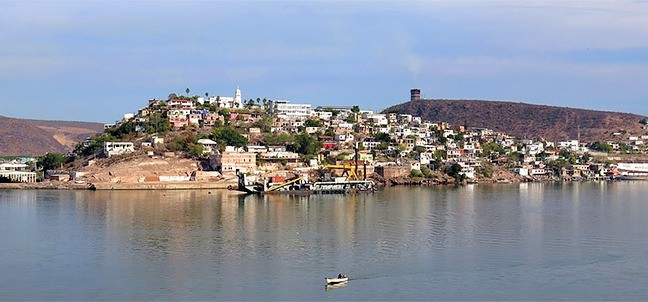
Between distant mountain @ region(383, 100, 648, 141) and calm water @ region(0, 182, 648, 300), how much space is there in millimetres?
58973

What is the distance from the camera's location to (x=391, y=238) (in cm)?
1900

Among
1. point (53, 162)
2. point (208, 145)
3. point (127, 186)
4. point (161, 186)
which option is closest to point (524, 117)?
point (208, 145)

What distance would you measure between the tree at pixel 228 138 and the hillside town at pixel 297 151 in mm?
45

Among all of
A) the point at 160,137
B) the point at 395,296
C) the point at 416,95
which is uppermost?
the point at 416,95

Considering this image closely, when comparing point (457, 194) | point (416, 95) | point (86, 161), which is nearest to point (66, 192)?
point (86, 161)

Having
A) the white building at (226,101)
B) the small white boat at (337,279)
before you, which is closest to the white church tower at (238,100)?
the white building at (226,101)

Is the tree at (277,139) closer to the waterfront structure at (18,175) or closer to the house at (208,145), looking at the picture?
the house at (208,145)

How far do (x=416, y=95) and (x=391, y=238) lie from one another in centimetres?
7630

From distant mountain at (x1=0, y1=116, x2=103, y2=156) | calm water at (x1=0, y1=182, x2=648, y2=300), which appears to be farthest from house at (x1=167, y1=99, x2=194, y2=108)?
distant mountain at (x1=0, y1=116, x2=103, y2=156)

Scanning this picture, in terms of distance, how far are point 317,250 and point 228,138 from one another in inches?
935

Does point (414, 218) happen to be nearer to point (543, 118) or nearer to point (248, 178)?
point (248, 178)

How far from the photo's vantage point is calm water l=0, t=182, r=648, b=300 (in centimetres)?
1372

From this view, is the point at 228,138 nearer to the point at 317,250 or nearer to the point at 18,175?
the point at 18,175

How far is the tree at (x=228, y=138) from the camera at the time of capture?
40.3m
